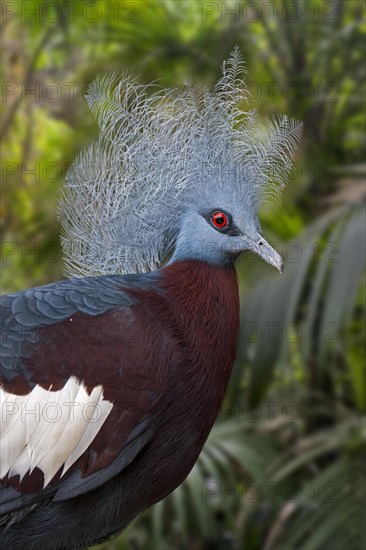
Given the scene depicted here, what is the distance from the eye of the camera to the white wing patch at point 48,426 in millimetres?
1448

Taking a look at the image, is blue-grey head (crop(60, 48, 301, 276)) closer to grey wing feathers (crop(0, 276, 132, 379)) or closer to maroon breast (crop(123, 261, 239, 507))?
maroon breast (crop(123, 261, 239, 507))

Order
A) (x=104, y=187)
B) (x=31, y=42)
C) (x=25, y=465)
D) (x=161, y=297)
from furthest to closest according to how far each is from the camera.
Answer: (x=31, y=42), (x=104, y=187), (x=161, y=297), (x=25, y=465)

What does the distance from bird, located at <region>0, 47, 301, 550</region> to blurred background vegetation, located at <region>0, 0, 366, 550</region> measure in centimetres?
98

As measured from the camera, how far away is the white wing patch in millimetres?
1448

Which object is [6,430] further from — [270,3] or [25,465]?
[270,3]

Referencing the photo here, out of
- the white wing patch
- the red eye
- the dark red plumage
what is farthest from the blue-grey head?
the white wing patch

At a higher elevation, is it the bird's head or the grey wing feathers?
the bird's head

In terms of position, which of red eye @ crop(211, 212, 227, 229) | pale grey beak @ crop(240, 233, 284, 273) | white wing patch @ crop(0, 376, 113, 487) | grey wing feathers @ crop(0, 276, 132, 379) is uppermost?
red eye @ crop(211, 212, 227, 229)

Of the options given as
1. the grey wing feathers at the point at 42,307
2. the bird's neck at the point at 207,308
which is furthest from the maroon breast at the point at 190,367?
the grey wing feathers at the point at 42,307

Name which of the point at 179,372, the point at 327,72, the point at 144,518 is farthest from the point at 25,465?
the point at 327,72

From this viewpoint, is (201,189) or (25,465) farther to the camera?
(201,189)

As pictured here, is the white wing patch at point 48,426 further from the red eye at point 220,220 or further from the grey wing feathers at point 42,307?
the red eye at point 220,220

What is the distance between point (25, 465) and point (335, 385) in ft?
6.71

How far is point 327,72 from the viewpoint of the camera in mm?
3506
